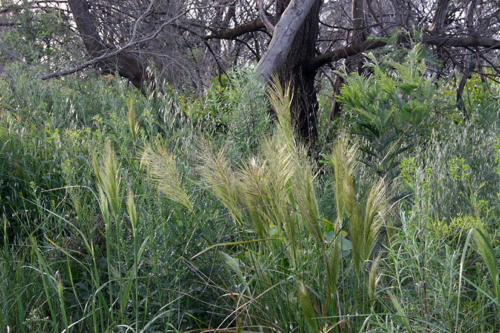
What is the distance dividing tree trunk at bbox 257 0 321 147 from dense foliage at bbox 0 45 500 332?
1.66 metres

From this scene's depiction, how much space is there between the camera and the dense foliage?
1.50 metres

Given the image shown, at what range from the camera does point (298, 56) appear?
564 centimetres

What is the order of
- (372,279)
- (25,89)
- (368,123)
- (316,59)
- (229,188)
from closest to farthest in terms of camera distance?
(372,279) → (229,188) → (368,123) → (25,89) → (316,59)

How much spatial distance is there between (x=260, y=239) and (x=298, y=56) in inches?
171

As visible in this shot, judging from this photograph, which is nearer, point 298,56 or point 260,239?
point 260,239

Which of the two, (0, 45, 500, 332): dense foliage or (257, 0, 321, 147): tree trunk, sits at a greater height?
(257, 0, 321, 147): tree trunk

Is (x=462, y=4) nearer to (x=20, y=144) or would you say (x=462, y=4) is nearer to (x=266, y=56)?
(x=266, y=56)

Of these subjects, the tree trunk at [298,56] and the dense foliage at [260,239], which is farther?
the tree trunk at [298,56]

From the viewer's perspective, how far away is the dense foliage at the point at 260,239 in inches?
58.9

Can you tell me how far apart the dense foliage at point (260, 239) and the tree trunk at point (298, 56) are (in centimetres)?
166

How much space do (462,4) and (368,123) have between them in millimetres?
3623

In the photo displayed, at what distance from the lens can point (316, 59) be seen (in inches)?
221

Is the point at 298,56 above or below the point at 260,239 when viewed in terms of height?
above

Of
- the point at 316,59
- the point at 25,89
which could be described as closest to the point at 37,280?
the point at 25,89
